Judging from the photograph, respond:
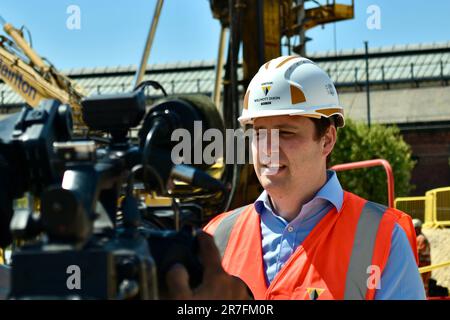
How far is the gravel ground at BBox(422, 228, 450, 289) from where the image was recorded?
14.0 metres

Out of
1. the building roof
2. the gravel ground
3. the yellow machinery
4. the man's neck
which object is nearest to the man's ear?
the man's neck

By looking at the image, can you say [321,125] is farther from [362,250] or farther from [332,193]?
[362,250]

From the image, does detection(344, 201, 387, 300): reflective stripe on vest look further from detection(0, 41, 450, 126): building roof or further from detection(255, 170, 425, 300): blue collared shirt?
detection(0, 41, 450, 126): building roof

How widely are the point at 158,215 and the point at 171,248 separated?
13.8 inches

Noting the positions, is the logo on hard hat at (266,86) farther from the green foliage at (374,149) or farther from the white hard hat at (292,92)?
the green foliage at (374,149)

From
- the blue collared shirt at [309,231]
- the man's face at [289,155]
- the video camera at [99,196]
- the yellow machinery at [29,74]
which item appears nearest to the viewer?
the video camera at [99,196]

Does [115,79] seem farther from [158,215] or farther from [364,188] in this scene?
[158,215]

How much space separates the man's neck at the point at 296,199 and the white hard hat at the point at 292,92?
0.27 meters

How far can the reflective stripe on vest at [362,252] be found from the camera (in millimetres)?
2611

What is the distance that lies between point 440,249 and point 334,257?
15.9 meters

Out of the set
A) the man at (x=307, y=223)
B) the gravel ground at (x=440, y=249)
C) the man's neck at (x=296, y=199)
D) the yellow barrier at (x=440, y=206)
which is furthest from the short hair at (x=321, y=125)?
A: the yellow barrier at (x=440, y=206)

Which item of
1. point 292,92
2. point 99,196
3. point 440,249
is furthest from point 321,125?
point 440,249

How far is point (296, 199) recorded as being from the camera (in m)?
2.98
